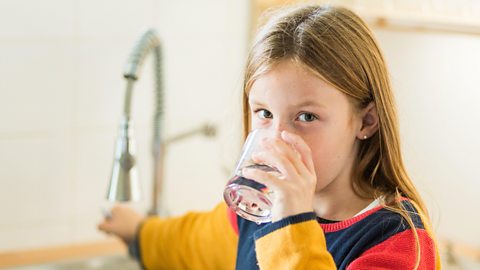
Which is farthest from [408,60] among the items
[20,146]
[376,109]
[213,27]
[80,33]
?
[20,146]

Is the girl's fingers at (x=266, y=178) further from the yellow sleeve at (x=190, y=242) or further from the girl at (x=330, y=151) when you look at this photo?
the yellow sleeve at (x=190, y=242)

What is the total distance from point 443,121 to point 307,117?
19.7 inches

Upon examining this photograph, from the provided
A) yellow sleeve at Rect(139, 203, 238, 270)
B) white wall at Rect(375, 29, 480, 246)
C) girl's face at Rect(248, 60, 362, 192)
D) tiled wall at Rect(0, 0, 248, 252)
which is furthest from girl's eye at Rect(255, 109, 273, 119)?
tiled wall at Rect(0, 0, 248, 252)

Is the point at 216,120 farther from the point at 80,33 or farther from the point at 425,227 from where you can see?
the point at 425,227

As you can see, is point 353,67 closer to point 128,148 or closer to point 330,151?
point 330,151

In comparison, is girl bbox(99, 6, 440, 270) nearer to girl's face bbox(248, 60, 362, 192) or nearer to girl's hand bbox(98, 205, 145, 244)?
girl's face bbox(248, 60, 362, 192)

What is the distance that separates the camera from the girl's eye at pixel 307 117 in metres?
0.82

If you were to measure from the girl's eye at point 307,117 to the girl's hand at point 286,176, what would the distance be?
5 centimetres

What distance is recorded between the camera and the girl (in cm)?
77

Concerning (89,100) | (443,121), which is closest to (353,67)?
(443,121)

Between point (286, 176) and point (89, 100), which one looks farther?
point (89, 100)

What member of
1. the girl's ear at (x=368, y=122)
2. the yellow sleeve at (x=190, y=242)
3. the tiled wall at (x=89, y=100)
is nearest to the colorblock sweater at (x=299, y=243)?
the yellow sleeve at (x=190, y=242)

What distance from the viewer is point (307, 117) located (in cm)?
82

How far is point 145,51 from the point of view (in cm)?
123
